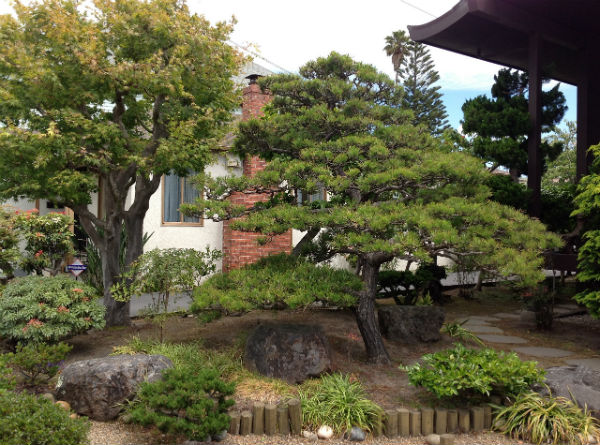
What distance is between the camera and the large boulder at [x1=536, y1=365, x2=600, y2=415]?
4.23 metres

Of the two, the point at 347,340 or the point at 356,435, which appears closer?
the point at 356,435

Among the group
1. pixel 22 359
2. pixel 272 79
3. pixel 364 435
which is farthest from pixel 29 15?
pixel 364 435

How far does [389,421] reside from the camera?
157 inches

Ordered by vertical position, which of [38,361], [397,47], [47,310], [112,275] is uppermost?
[397,47]

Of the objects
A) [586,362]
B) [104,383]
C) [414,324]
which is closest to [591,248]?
[586,362]

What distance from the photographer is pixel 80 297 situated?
18.3 feet

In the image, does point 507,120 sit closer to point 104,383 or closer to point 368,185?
point 368,185

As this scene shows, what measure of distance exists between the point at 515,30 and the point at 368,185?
625 centimetres

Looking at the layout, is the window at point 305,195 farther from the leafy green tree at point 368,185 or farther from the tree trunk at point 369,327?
the tree trunk at point 369,327

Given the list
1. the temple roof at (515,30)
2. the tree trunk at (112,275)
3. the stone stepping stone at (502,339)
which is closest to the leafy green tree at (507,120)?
the temple roof at (515,30)

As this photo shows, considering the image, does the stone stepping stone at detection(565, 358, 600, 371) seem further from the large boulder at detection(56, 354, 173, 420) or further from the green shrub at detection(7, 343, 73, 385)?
the green shrub at detection(7, 343, 73, 385)

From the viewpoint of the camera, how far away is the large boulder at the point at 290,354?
4.66 metres

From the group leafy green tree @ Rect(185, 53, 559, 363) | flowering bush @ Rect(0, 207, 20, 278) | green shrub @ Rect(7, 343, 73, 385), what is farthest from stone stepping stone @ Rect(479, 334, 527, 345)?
flowering bush @ Rect(0, 207, 20, 278)

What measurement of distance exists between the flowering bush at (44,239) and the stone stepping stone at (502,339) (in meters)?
5.79
